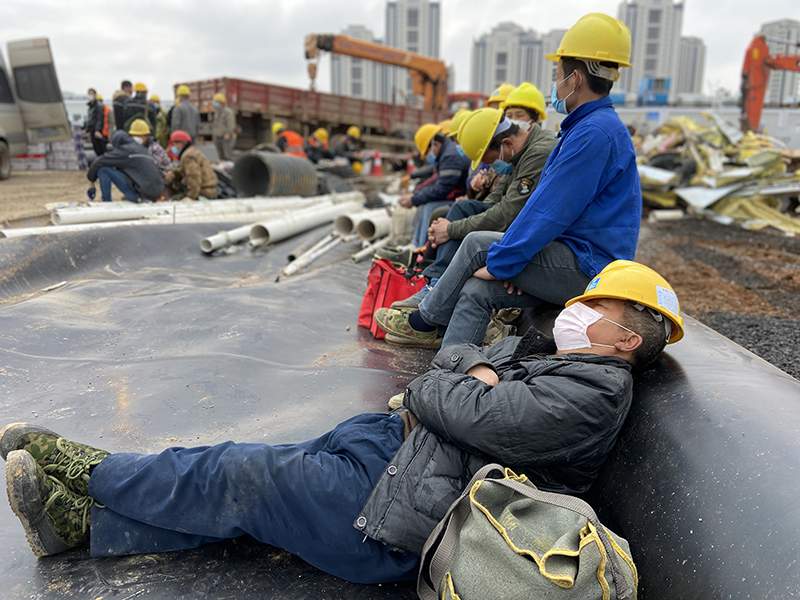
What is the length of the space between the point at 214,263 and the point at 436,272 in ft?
9.95

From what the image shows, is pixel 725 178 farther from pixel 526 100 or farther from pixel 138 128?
pixel 138 128

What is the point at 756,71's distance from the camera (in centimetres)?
1623

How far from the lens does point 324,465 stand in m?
1.76

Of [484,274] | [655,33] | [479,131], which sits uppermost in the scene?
[655,33]

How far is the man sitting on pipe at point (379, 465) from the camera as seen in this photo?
162 cm

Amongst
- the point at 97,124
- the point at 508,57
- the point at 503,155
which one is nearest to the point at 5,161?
the point at 97,124

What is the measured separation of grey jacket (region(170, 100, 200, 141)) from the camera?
37.2 ft

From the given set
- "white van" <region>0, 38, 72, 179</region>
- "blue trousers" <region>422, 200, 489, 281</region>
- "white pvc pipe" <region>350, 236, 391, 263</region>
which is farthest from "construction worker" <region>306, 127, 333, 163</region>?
"blue trousers" <region>422, 200, 489, 281</region>

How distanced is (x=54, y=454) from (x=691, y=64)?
86.9 metres

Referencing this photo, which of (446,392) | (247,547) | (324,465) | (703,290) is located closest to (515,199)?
(446,392)

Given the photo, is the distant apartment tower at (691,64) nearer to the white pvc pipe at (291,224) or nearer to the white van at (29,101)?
the white van at (29,101)

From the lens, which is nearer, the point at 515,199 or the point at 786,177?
the point at 515,199

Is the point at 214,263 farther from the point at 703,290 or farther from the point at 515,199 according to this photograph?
the point at 703,290

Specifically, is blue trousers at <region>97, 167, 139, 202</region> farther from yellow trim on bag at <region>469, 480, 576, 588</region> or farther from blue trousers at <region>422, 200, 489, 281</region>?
yellow trim on bag at <region>469, 480, 576, 588</region>
